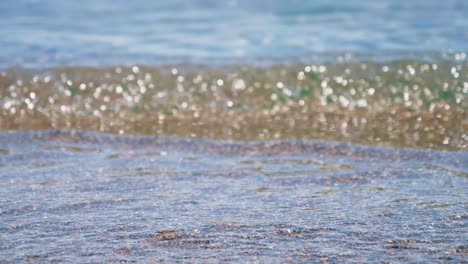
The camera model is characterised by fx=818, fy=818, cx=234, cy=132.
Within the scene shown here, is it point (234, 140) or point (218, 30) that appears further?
point (218, 30)

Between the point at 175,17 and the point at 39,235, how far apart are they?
6197 millimetres

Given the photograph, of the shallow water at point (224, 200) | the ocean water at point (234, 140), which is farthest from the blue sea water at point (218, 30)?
the shallow water at point (224, 200)

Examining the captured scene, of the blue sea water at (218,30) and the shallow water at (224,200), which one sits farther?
the blue sea water at (218,30)

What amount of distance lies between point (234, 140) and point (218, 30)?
353 centimetres

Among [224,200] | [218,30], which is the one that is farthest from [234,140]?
[218,30]

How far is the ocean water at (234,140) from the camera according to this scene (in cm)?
249

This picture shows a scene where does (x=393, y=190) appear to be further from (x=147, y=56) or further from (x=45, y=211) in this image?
(x=147, y=56)

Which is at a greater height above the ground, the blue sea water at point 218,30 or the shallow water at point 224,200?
the blue sea water at point 218,30

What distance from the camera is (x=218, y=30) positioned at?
24.6 ft

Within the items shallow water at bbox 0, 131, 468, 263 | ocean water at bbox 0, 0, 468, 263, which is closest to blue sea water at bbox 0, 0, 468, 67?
ocean water at bbox 0, 0, 468, 263

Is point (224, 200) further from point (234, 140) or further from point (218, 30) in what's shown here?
point (218, 30)

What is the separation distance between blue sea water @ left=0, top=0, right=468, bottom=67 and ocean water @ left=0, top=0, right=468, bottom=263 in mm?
45

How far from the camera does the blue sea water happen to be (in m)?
6.11

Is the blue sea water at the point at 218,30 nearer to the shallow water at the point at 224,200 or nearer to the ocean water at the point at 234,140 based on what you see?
the ocean water at the point at 234,140
